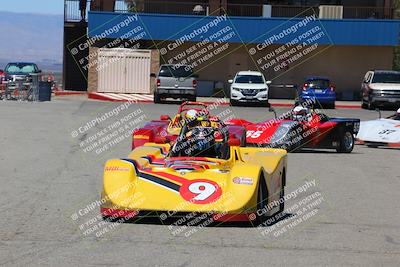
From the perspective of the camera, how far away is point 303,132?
18469 mm

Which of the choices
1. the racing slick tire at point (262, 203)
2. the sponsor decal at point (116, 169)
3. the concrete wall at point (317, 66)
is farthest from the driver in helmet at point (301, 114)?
the concrete wall at point (317, 66)

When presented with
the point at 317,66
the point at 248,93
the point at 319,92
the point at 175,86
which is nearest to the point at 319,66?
the point at 317,66

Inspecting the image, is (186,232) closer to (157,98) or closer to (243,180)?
(243,180)

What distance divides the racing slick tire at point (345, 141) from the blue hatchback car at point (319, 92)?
18.1 metres

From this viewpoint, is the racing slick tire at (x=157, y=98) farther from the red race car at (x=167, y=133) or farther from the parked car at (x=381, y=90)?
the red race car at (x=167, y=133)

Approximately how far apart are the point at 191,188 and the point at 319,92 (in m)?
29.2

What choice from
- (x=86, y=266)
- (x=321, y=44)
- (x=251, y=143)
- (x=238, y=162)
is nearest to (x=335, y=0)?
(x=321, y=44)

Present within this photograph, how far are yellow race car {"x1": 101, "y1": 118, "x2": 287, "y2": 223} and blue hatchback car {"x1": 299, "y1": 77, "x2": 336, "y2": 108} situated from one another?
27.1 meters

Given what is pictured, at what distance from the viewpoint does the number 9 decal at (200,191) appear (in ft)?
31.2

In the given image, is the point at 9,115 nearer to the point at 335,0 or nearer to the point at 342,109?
the point at 342,109

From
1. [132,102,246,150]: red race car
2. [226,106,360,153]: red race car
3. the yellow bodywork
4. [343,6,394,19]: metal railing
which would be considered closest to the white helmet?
[226,106,360,153]: red race car

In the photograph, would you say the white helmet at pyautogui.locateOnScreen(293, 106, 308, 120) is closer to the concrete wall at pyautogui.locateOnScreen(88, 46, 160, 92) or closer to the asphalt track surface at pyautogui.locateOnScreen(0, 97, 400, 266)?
the asphalt track surface at pyautogui.locateOnScreen(0, 97, 400, 266)

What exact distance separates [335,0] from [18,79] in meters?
19.3

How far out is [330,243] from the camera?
866cm
